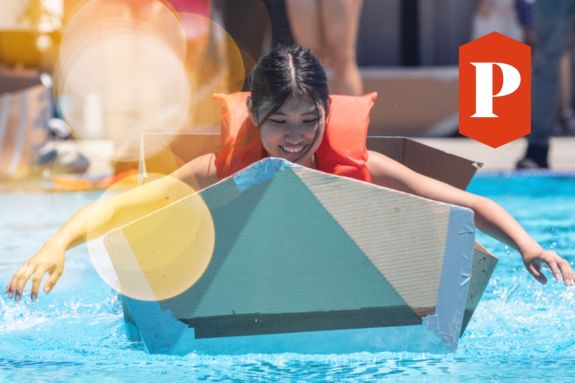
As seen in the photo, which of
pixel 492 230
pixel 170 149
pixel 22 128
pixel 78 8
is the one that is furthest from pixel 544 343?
pixel 78 8

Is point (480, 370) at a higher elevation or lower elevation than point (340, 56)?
lower

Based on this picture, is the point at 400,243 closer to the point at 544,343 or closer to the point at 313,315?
the point at 313,315

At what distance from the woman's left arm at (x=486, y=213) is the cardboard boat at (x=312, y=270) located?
20cm

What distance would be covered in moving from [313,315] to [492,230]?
52 cm

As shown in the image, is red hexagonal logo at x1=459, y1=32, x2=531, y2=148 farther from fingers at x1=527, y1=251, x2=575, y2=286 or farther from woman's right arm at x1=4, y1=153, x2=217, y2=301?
fingers at x1=527, y1=251, x2=575, y2=286

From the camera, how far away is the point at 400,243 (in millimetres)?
2229

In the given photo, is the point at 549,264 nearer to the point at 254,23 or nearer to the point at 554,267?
the point at 554,267

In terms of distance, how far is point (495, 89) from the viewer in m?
6.89

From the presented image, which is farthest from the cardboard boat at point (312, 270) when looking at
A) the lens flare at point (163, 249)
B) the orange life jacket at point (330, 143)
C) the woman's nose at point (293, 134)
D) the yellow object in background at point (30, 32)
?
the yellow object in background at point (30, 32)

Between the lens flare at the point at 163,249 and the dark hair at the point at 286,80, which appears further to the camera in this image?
the dark hair at the point at 286,80

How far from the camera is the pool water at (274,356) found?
2.31 metres

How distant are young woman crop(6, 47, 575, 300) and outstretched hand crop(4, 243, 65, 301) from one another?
0.12 ft

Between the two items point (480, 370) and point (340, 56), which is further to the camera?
point (340, 56)

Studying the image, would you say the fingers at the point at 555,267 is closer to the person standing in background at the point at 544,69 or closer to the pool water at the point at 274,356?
the pool water at the point at 274,356
